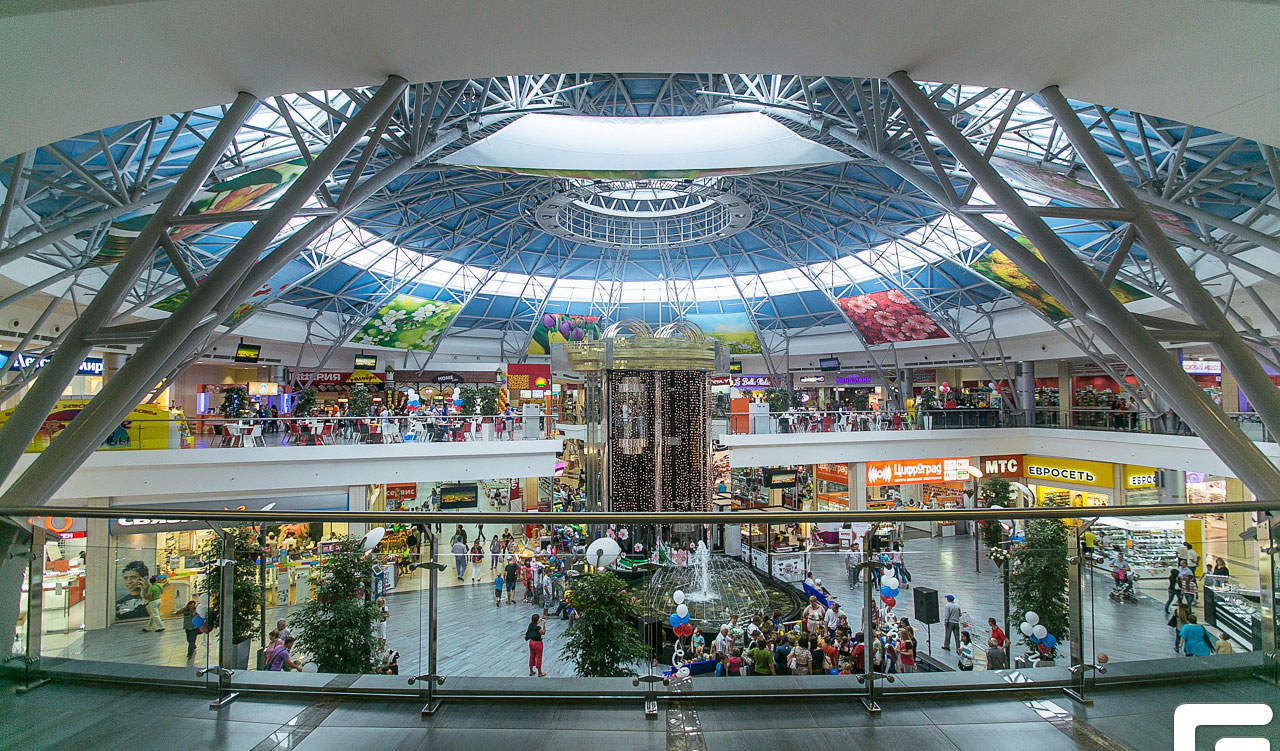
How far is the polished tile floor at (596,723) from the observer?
9.85ft

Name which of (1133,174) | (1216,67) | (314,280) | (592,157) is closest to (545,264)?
(314,280)

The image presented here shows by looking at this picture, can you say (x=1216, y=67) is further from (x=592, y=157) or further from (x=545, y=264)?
(x=545, y=264)

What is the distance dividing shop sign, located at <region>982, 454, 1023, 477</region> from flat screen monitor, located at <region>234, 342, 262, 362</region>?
3600 cm

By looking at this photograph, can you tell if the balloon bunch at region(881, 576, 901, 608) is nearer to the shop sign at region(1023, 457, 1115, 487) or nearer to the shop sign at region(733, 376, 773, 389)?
the shop sign at region(1023, 457, 1115, 487)

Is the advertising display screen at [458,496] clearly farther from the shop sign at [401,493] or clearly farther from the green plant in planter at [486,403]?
the green plant in planter at [486,403]

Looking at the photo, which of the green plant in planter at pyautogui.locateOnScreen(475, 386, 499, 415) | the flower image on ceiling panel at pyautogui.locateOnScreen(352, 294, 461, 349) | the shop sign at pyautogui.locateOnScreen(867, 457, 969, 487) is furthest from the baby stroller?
the flower image on ceiling panel at pyautogui.locateOnScreen(352, 294, 461, 349)

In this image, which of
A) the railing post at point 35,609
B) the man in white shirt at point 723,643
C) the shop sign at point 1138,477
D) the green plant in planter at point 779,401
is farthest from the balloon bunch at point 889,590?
the shop sign at point 1138,477

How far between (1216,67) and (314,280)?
1278 inches

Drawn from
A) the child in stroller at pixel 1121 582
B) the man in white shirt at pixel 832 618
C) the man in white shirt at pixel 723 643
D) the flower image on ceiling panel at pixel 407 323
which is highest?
the flower image on ceiling panel at pixel 407 323

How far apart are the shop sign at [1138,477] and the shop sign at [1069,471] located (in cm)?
56

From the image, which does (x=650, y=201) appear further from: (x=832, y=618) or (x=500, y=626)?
(x=500, y=626)

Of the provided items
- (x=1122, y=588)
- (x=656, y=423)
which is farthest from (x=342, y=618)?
(x=656, y=423)

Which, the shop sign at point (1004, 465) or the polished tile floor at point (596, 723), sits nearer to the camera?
the polished tile floor at point (596, 723)

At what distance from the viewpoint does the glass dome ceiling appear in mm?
12734
